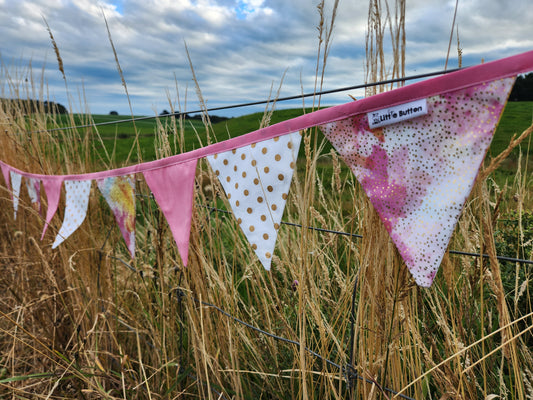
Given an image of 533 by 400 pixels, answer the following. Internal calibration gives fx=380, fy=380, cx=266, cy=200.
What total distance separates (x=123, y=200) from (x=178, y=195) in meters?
0.42

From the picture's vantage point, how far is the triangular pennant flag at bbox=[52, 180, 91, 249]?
1.61 meters

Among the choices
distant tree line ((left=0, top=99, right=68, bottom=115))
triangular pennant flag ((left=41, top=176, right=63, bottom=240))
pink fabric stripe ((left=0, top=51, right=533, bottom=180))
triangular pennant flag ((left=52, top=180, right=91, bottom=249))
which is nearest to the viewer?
pink fabric stripe ((left=0, top=51, right=533, bottom=180))

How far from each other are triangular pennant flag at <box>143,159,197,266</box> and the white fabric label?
0.56 meters

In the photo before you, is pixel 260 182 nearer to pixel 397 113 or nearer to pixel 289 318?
pixel 397 113

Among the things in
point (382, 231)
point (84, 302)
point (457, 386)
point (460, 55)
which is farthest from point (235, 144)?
point (84, 302)

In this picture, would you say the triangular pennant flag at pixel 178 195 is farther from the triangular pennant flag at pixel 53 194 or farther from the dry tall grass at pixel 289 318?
the triangular pennant flag at pixel 53 194

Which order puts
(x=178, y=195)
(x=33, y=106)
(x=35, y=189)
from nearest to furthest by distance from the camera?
(x=178, y=195) < (x=35, y=189) < (x=33, y=106)

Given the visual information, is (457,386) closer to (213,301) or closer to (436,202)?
(436,202)

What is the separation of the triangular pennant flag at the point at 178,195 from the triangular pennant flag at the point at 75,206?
53 centimetres

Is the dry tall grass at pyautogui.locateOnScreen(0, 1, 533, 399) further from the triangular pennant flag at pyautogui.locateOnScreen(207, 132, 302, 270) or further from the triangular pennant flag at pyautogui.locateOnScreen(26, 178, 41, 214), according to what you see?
the triangular pennant flag at pyautogui.locateOnScreen(26, 178, 41, 214)

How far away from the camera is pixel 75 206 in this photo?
1.67 m

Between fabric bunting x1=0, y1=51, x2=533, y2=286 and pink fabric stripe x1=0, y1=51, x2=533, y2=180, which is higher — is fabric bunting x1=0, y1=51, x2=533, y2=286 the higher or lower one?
the lower one

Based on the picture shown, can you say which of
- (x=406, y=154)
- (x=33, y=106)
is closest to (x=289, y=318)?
(x=406, y=154)

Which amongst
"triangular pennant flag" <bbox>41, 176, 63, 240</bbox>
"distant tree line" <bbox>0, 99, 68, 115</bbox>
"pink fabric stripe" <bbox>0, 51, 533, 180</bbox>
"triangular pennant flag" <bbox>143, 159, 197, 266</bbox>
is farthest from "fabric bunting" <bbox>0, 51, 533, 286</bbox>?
"distant tree line" <bbox>0, 99, 68, 115</bbox>
